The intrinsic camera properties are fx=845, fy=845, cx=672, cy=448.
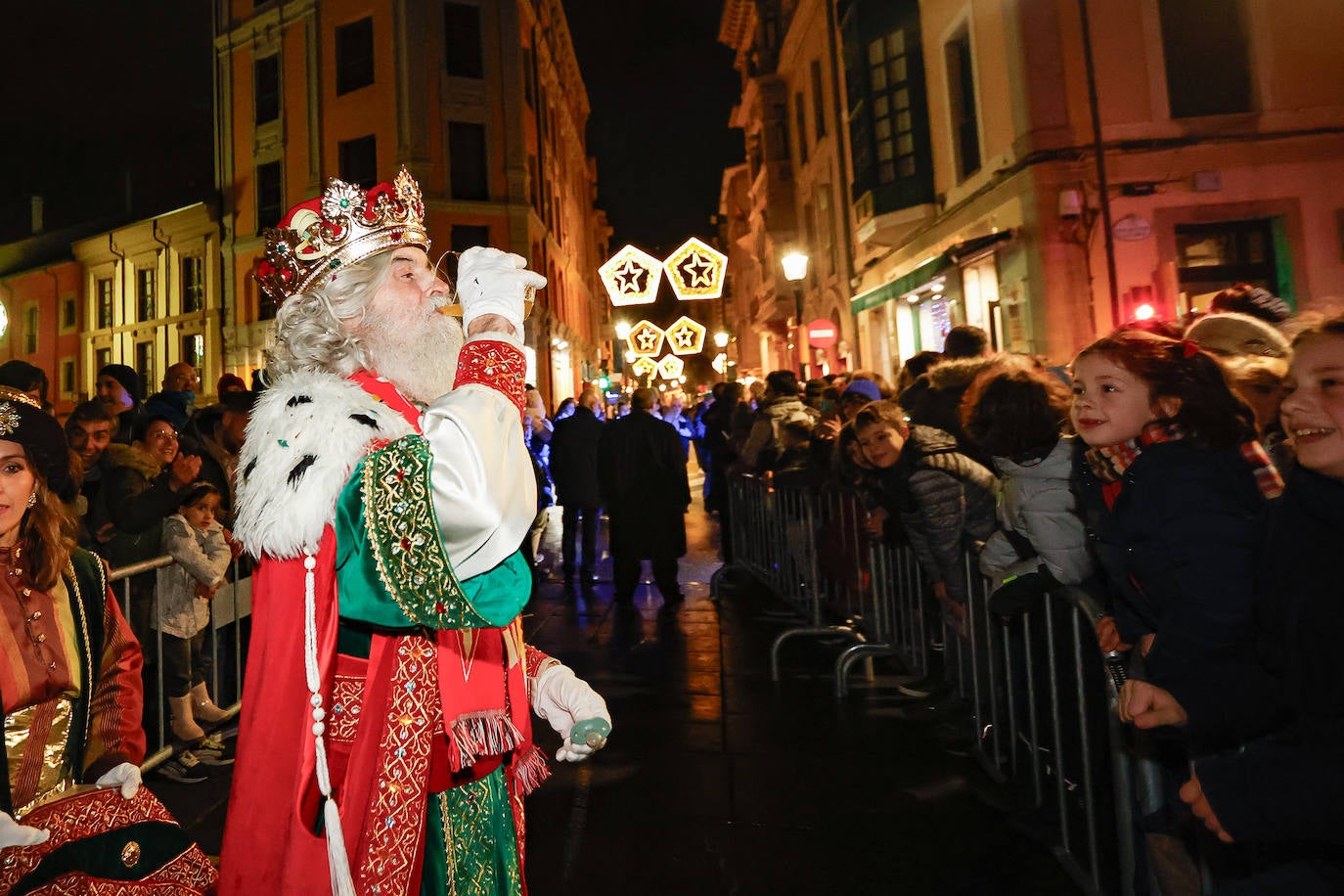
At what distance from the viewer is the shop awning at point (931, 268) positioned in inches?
489

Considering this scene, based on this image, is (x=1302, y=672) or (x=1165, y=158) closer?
(x=1302, y=672)

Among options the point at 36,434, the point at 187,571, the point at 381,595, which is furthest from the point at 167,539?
the point at 381,595

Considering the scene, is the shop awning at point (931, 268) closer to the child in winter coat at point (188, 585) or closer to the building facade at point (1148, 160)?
the building facade at point (1148, 160)

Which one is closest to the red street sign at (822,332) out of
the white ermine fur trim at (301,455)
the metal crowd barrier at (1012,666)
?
the metal crowd barrier at (1012,666)

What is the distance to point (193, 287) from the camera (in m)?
28.4

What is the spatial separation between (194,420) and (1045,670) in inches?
217

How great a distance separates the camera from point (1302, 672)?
172cm

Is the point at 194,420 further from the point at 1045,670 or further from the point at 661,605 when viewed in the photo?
the point at 1045,670

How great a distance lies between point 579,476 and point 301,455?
7.57 meters

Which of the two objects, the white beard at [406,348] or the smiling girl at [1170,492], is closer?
the white beard at [406,348]

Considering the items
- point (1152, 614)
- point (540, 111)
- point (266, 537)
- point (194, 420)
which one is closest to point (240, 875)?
point (266, 537)

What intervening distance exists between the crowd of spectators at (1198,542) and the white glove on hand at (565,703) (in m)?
1.31

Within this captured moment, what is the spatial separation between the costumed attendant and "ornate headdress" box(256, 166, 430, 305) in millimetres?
828

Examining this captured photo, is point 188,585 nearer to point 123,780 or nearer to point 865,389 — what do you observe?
point 123,780
